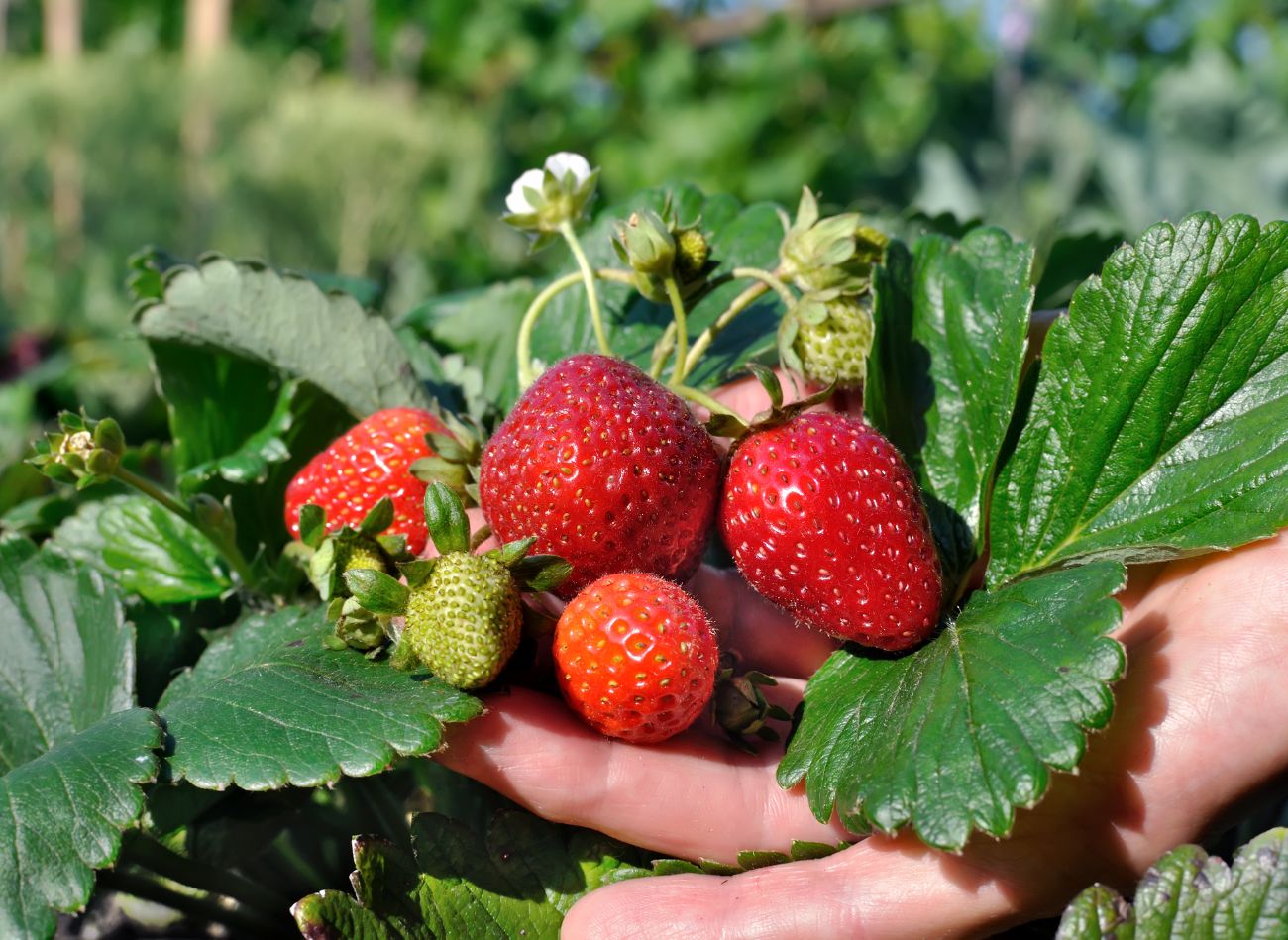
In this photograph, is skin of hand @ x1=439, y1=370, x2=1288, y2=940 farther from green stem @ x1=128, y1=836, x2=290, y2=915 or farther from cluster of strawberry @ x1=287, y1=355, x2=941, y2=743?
green stem @ x1=128, y1=836, x2=290, y2=915

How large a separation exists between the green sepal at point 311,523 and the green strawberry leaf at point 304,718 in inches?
3.4

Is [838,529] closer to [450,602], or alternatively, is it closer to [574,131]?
[450,602]

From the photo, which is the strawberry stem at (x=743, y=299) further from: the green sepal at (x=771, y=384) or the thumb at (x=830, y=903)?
the thumb at (x=830, y=903)

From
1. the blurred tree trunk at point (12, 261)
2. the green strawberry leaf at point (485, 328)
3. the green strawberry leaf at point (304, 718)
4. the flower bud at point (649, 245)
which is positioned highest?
the flower bud at point (649, 245)

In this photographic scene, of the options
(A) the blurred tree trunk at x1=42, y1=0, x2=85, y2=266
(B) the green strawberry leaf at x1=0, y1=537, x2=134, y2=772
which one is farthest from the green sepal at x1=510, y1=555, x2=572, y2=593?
(A) the blurred tree trunk at x1=42, y1=0, x2=85, y2=266

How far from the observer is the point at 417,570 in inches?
31.7

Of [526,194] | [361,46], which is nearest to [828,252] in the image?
[526,194]

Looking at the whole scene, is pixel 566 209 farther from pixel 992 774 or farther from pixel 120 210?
pixel 120 210

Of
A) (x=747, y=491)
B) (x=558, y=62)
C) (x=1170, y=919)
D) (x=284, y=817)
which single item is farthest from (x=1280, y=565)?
(x=558, y=62)

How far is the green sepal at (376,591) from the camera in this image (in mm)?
811

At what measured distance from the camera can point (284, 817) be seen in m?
1.08

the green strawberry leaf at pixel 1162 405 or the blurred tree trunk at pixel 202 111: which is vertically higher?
the green strawberry leaf at pixel 1162 405

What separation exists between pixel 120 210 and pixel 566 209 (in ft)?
20.3

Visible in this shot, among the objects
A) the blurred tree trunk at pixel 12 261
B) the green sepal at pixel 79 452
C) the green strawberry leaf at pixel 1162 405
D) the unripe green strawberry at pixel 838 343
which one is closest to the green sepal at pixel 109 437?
the green sepal at pixel 79 452
